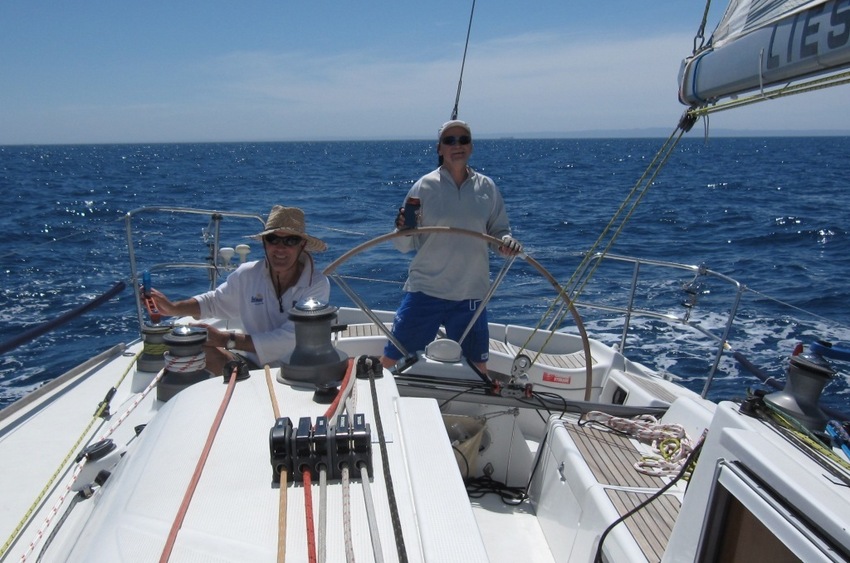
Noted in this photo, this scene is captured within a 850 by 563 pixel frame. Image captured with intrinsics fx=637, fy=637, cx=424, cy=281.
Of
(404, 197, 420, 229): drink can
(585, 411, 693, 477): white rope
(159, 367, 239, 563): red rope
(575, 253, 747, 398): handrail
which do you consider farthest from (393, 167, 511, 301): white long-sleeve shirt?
(159, 367, 239, 563): red rope

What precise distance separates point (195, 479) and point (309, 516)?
0.31 metres

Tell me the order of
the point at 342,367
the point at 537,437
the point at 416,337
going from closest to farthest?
the point at 342,367, the point at 416,337, the point at 537,437

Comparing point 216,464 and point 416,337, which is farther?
point 416,337

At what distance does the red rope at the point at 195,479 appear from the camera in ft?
3.90

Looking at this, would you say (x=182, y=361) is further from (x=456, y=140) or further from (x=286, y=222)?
(x=456, y=140)

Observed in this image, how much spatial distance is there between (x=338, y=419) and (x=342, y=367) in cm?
48

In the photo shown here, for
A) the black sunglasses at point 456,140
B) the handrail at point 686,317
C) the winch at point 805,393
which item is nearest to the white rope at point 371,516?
the winch at point 805,393

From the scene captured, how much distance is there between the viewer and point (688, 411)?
272 centimetres

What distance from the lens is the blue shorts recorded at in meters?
3.31

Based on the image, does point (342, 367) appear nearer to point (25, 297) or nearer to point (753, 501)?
point (753, 501)

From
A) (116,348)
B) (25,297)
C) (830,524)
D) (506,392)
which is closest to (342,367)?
(506,392)

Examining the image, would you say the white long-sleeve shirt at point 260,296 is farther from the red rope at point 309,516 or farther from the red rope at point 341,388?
the red rope at point 309,516

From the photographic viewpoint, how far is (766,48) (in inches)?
64.8

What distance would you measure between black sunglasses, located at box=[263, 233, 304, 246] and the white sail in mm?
1635
